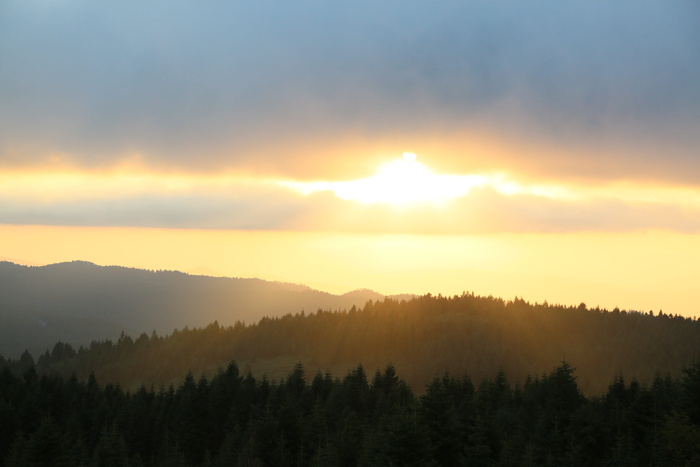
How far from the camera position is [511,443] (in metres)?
53.7

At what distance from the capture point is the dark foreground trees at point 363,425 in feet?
145

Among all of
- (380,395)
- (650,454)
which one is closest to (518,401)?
(380,395)

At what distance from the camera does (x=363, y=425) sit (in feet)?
255

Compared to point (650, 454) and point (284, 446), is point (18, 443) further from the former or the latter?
point (650, 454)

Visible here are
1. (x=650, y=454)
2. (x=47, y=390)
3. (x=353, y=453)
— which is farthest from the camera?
(x=47, y=390)

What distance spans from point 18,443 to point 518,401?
74.1m

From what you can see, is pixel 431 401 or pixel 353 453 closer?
pixel 431 401

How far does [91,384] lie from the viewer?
146625mm

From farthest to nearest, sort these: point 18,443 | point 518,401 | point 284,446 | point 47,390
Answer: point 47,390 < point 518,401 < point 18,443 < point 284,446

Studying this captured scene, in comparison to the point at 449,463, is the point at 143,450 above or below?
below

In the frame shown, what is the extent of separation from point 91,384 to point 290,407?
96.9 metres

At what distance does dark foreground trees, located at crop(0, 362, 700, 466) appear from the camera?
4412cm

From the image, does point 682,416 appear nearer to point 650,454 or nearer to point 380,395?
point 650,454

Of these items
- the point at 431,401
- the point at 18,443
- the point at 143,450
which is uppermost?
the point at 431,401
